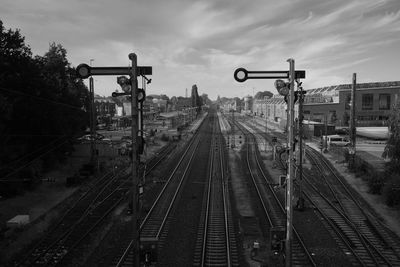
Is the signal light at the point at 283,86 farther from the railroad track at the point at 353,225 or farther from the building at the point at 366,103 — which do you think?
the building at the point at 366,103

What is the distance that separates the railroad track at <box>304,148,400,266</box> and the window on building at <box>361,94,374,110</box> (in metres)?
64.9

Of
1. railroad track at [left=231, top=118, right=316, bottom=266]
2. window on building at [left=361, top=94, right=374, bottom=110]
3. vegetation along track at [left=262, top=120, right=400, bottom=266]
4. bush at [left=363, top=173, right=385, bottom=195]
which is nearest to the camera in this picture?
railroad track at [left=231, top=118, right=316, bottom=266]

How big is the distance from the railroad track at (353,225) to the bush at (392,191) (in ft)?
5.42

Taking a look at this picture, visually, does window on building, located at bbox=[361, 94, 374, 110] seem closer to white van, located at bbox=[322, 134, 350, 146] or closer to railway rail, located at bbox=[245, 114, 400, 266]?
white van, located at bbox=[322, 134, 350, 146]

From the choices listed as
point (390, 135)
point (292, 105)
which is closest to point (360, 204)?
point (390, 135)

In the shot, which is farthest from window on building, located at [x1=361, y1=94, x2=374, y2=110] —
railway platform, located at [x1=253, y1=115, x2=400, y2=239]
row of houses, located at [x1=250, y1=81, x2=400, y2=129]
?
railway platform, located at [x1=253, y1=115, x2=400, y2=239]

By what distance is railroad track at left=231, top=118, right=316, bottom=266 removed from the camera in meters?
15.1

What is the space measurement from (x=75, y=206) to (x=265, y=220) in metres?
11.8

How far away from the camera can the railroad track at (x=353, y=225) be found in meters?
15.5

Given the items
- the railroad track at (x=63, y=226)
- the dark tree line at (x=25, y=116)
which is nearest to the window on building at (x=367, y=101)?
the dark tree line at (x=25, y=116)

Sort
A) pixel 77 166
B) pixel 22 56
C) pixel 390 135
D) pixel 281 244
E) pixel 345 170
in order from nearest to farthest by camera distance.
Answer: pixel 281 244 < pixel 390 135 < pixel 22 56 < pixel 345 170 < pixel 77 166

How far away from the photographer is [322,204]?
23750 millimetres

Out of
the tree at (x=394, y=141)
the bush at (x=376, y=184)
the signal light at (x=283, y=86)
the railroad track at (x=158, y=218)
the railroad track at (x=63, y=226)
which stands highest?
the signal light at (x=283, y=86)

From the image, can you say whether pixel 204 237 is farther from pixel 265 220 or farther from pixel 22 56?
pixel 22 56
